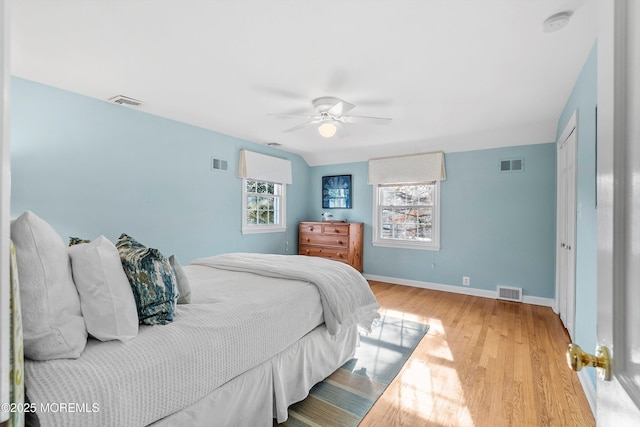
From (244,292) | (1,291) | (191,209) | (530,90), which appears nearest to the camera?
(1,291)

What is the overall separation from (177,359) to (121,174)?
2.75 m

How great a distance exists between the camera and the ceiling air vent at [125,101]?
2.97 m

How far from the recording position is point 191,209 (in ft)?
12.9

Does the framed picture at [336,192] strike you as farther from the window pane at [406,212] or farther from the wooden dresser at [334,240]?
the window pane at [406,212]

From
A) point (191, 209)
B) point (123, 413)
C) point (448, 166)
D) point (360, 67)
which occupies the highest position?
point (360, 67)

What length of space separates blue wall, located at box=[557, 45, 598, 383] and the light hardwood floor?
1.01ft

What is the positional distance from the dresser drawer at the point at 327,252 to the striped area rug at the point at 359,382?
2.04 metres

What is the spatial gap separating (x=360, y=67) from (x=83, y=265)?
2187 mm

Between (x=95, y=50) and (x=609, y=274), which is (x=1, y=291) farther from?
(x=95, y=50)

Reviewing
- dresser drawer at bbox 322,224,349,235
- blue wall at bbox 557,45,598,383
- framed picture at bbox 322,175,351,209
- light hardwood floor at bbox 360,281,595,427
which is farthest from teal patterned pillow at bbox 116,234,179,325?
framed picture at bbox 322,175,351,209

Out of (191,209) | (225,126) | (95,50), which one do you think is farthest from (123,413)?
(225,126)

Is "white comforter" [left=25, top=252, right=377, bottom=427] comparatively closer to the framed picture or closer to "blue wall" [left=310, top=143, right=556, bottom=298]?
"blue wall" [left=310, top=143, right=556, bottom=298]

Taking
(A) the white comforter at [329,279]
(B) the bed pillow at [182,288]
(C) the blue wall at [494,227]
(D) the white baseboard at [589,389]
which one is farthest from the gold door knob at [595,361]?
(C) the blue wall at [494,227]

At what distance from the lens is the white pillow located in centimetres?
117
